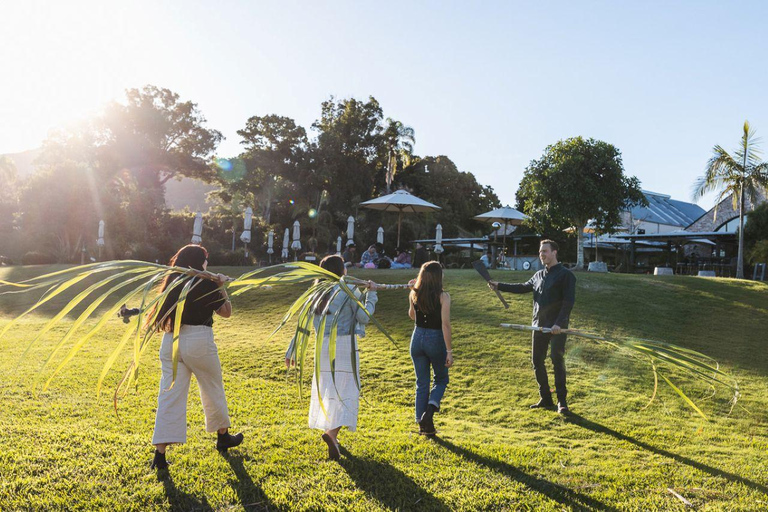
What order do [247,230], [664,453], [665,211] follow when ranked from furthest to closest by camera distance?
[665,211], [247,230], [664,453]

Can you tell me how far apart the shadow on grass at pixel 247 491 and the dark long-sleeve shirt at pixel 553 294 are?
355 cm

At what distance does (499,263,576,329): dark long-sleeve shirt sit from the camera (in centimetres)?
632

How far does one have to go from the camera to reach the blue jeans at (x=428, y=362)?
5391 millimetres

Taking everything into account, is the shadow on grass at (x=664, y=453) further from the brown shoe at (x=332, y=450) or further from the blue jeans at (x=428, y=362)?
the brown shoe at (x=332, y=450)

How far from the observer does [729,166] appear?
22938 mm

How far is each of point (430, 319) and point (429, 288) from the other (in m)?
0.34

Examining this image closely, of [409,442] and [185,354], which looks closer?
[185,354]

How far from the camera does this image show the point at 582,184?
20.7 metres

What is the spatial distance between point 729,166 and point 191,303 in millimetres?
25382

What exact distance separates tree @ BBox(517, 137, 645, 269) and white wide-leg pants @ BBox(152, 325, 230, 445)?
61.6 ft

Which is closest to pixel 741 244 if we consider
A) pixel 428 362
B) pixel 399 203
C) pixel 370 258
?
pixel 399 203

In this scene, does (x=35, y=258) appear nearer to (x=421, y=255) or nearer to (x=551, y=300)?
(x=421, y=255)

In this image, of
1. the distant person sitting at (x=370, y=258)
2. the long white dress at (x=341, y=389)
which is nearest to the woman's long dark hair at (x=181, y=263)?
the long white dress at (x=341, y=389)

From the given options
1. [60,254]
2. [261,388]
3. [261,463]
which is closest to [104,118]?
[60,254]
